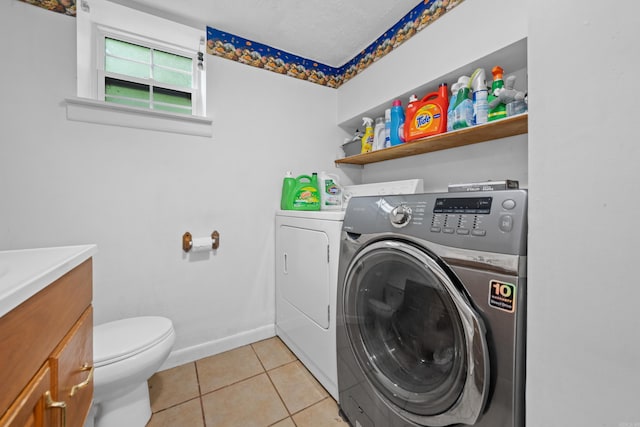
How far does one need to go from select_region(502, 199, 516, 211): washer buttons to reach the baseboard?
1883 millimetres

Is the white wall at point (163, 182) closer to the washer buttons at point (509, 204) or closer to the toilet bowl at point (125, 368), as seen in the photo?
the toilet bowl at point (125, 368)

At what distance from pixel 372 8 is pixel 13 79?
6.75 feet

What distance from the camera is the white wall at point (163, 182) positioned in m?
1.31

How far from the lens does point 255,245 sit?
1.95 metres

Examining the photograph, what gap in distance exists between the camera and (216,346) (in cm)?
180

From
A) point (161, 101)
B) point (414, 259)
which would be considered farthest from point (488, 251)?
point (161, 101)

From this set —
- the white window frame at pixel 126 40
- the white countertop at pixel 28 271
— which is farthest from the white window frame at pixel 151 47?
the white countertop at pixel 28 271

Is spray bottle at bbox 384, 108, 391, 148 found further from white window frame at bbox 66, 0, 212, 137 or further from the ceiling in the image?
white window frame at bbox 66, 0, 212, 137

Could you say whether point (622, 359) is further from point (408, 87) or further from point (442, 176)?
point (408, 87)

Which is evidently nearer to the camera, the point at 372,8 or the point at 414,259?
the point at 414,259

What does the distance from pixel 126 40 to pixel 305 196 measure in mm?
1536

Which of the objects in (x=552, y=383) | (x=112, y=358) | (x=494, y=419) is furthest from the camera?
(x=112, y=358)

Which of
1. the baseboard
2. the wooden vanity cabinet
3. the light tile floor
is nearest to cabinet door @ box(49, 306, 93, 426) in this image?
the wooden vanity cabinet

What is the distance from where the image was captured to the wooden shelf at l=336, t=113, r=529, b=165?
1174 mm
